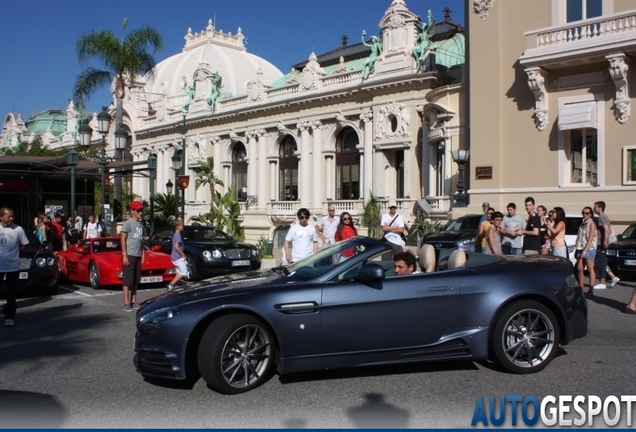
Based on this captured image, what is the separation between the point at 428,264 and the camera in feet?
21.4

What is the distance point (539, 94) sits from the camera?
69.1 ft

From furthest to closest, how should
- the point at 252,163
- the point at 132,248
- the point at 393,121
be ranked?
1. the point at 252,163
2. the point at 393,121
3. the point at 132,248

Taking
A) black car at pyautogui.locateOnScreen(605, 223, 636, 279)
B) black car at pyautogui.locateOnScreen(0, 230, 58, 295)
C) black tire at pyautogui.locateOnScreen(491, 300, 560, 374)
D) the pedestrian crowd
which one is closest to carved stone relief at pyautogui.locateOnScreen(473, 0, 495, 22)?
black car at pyautogui.locateOnScreen(605, 223, 636, 279)

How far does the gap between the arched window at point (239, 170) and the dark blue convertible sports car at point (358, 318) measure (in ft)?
114

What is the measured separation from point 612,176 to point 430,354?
52.9 feet

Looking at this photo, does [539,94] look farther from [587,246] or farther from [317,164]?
[317,164]

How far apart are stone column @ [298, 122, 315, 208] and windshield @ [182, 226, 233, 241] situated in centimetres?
1852

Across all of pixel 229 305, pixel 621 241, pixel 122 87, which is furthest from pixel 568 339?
pixel 122 87

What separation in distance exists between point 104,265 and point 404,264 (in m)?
9.63

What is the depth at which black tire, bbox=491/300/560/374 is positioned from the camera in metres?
6.27

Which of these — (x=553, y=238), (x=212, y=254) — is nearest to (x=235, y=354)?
(x=553, y=238)

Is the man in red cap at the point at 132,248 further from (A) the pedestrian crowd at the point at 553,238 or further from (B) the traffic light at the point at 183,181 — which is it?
(B) the traffic light at the point at 183,181

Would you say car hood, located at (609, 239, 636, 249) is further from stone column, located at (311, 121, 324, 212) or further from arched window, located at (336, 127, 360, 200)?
stone column, located at (311, 121, 324, 212)

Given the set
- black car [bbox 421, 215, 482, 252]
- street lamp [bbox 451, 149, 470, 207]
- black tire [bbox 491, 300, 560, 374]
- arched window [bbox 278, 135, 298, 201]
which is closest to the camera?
black tire [bbox 491, 300, 560, 374]
